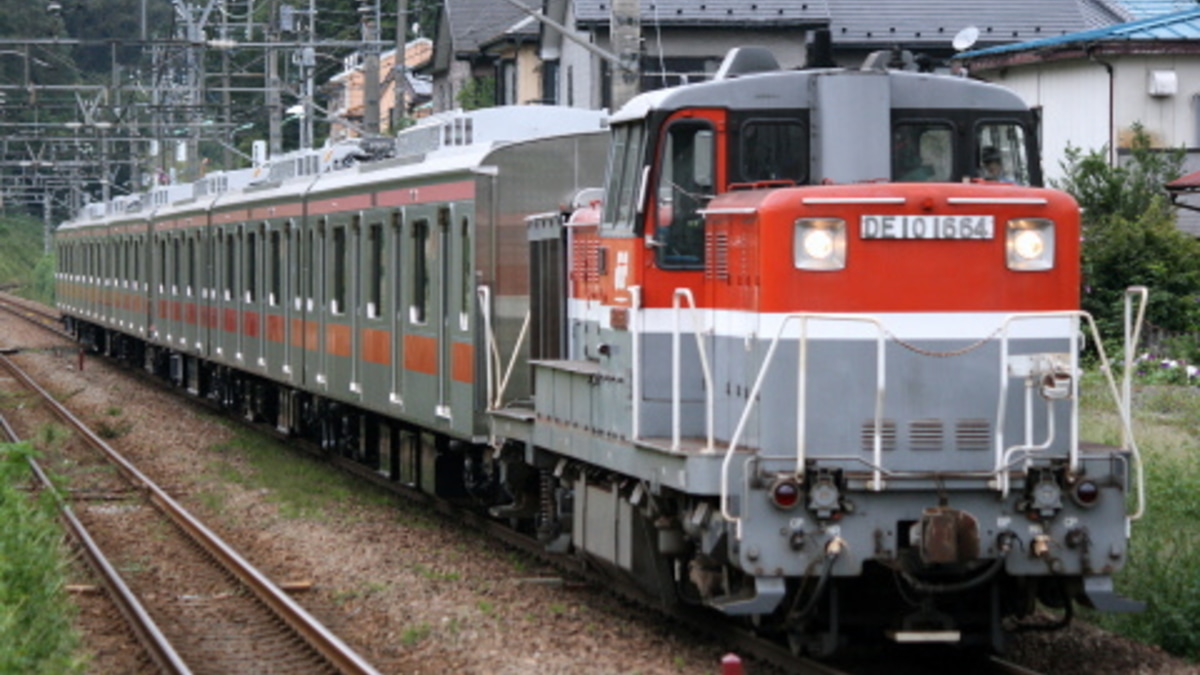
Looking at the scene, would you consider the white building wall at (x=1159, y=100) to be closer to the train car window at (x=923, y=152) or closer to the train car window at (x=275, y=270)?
the train car window at (x=275, y=270)

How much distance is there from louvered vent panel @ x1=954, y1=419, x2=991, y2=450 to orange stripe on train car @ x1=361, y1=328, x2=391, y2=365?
9.31 m

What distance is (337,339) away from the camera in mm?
21422

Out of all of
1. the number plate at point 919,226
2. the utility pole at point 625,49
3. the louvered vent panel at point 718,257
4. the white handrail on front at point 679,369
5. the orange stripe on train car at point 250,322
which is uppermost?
the utility pole at point 625,49

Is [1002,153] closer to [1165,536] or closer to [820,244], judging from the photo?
[820,244]

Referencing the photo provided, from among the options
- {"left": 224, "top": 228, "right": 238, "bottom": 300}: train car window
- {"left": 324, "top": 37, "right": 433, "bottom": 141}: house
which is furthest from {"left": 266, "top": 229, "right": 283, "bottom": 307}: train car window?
{"left": 324, "top": 37, "right": 433, "bottom": 141}: house

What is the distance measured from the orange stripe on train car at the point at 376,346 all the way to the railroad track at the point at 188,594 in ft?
7.60

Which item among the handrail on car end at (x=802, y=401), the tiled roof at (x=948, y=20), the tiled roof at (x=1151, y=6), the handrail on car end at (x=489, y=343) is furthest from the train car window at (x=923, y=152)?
the tiled roof at (x=1151, y=6)

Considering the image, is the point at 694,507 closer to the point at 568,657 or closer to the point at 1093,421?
the point at 568,657

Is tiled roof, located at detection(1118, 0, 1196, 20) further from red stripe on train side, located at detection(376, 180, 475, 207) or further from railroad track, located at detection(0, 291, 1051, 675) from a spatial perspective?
railroad track, located at detection(0, 291, 1051, 675)

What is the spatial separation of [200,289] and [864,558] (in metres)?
22.2

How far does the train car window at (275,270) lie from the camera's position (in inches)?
970

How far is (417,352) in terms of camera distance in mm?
17922

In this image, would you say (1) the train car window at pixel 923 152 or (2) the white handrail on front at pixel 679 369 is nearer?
(2) the white handrail on front at pixel 679 369

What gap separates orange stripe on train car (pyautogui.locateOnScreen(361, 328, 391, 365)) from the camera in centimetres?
1914
